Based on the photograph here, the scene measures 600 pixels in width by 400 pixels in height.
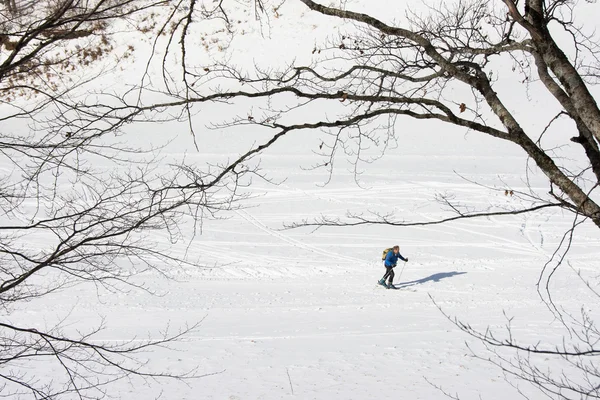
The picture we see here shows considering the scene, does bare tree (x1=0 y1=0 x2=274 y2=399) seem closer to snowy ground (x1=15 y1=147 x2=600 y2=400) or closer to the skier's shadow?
snowy ground (x1=15 y1=147 x2=600 y2=400)

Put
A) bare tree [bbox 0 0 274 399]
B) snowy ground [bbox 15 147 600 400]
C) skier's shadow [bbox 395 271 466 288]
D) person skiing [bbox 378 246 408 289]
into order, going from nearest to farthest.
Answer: bare tree [bbox 0 0 274 399], snowy ground [bbox 15 147 600 400], person skiing [bbox 378 246 408 289], skier's shadow [bbox 395 271 466 288]

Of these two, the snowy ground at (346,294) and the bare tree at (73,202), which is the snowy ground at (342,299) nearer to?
the snowy ground at (346,294)

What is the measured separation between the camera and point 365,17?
3533mm

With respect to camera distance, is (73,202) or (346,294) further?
(346,294)

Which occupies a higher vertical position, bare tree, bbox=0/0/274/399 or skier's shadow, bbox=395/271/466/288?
bare tree, bbox=0/0/274/399

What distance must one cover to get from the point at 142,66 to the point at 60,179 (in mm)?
8473

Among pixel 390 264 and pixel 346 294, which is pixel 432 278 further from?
pixel 346 294

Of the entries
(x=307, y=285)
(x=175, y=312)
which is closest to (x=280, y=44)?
(x=307, y=285)

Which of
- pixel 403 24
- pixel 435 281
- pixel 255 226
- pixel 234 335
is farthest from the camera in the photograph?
pixel 403 24

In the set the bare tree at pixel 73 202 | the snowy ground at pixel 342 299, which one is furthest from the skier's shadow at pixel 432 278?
the bare tree at pixel 73 202

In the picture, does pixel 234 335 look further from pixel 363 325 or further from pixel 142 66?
pixel 142 66

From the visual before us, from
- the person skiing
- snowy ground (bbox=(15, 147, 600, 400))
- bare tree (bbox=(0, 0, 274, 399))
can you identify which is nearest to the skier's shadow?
snowy ground (bbox=(15, 147, 600, 400))

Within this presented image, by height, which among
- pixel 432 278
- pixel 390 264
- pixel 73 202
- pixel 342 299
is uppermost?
pixel 73 202

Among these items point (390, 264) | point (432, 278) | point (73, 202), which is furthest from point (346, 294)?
point (73, 202)
